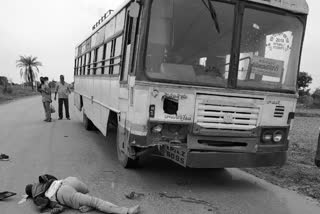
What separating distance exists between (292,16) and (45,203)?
462cm

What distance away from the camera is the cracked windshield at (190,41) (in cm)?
567

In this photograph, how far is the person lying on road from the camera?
4615mm

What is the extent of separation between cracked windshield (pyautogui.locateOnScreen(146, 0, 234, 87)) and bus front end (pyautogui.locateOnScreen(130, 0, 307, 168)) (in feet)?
0.05

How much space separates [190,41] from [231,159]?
1.89m

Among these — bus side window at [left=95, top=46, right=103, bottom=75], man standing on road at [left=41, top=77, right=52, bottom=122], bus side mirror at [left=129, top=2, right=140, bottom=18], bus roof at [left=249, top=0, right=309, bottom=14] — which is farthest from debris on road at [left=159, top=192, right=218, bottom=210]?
man standing on road at [left=41, top=77, right=52, bottom=122]

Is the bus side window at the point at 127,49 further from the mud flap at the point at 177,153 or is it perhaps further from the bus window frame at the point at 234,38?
the mud flap at the point at 177,153

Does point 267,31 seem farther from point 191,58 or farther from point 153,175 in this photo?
point 153,175

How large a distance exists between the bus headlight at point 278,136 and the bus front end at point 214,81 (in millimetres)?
22

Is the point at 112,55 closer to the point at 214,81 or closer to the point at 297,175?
the point at 214,81

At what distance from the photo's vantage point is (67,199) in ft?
15.5

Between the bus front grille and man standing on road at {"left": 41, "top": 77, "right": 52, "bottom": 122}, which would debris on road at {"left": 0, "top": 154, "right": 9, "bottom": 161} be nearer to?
the bus front grille

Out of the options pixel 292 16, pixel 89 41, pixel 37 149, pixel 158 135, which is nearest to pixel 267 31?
pixel 292 16

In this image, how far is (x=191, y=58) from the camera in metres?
5.78

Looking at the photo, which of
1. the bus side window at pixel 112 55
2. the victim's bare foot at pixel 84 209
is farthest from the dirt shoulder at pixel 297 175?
the victim's bare foot at pixel 84 209
